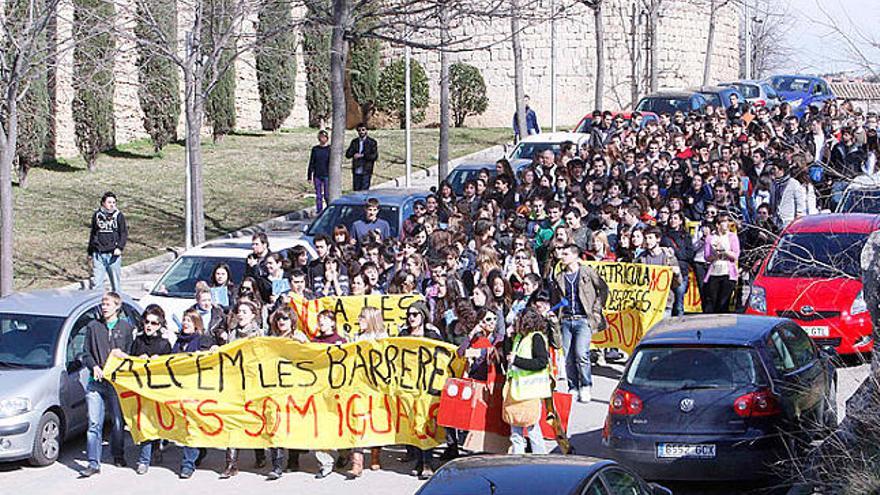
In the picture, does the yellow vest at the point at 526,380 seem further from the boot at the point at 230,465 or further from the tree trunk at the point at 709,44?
the tree trunk at the point at 709,44

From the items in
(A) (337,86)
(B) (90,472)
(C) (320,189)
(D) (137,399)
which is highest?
(A) (337,86)

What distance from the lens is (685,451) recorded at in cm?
1160

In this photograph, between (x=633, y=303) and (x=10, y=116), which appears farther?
(x=10, y=116)

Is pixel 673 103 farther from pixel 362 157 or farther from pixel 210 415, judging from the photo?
pixel 210 415

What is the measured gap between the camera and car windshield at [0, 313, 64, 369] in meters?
14.0

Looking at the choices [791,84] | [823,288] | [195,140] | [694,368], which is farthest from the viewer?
[791,84]

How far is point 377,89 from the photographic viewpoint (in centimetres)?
4956

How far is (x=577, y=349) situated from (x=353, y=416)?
10.6 ft

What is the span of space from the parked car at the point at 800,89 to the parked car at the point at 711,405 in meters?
28.8

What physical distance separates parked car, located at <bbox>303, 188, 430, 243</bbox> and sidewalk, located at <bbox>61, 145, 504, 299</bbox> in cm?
261

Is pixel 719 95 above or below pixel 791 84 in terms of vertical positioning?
below

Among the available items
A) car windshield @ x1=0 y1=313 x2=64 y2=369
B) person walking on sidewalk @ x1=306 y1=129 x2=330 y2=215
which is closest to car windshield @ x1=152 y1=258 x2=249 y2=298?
car windshield @ x1=0 y1=313 x2=64 y2=369

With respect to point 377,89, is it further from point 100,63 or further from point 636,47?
point 100,63

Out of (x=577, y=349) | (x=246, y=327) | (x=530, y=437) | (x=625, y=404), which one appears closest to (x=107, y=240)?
(x=246, y=327)
